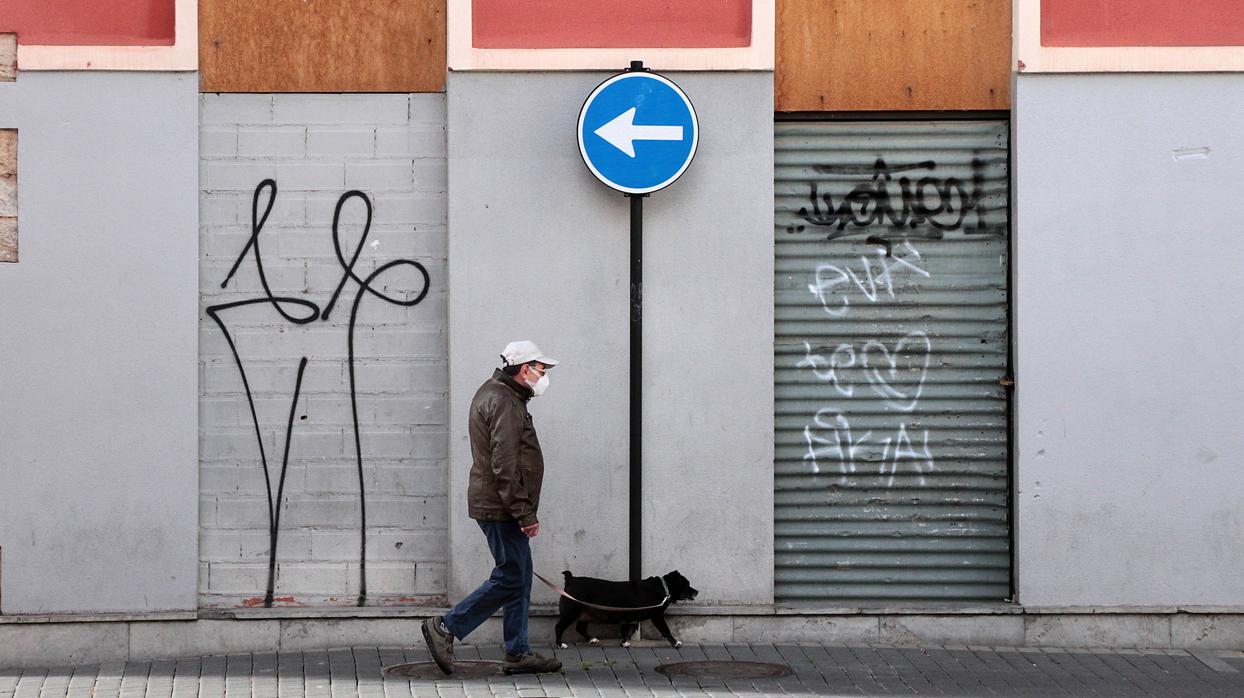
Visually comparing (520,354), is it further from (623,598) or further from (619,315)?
(623,598)

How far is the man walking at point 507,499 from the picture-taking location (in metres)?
8.45

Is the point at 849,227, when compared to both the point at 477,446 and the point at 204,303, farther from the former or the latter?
the point at 204,303

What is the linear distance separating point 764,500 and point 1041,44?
10.5 ft

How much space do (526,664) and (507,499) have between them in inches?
37.4

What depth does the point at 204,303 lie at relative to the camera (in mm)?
9516

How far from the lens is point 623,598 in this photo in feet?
30.0

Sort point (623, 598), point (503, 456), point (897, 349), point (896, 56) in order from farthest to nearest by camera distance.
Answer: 1. point (897, 349)
2. point (896, 56)
3. point (623, 598)
4. point (503, 456)

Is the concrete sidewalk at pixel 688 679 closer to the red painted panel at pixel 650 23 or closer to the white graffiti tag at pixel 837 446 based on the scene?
the white graffiti tag at pixel 837 446

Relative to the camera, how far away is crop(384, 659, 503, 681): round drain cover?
340 inches

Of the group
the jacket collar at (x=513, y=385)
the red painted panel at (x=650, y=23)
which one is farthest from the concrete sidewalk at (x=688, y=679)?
the red painted panel at (x=650, y=23)

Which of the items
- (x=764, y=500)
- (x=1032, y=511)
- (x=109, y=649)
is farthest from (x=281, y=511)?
(x=1032, y=511)

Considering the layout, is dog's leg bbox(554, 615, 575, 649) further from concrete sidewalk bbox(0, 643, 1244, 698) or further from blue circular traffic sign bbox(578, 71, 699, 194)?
blue circular traffic sign bbox(578, 71, 699, 194)

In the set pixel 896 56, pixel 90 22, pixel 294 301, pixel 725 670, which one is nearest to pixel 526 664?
pixel 725 670

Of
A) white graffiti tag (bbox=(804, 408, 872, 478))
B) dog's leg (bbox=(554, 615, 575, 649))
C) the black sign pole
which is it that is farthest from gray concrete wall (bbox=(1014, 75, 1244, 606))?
dog's leg (bbox=(554, 615, 575, 649))
